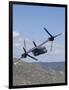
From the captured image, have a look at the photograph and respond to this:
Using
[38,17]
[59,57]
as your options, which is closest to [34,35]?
[38,17]

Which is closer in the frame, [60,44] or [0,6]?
[0,6]

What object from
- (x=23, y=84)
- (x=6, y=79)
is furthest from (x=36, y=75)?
(x=6, y=79)

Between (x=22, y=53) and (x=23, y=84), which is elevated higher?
(x=22, y=53)

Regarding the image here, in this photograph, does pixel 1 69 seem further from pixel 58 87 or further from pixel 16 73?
pixel 58 87

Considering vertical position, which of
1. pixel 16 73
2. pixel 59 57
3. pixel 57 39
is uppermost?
pixel 57 39

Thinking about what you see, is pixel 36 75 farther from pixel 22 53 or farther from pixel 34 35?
pixel 34 35

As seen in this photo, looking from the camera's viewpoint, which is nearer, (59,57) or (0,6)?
(0,6)

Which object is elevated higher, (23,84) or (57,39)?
(57,39)

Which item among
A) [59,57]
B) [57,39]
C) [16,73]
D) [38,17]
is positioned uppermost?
[38,17]

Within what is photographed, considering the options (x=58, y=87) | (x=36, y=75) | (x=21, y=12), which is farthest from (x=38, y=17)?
(x=58, y=87)
